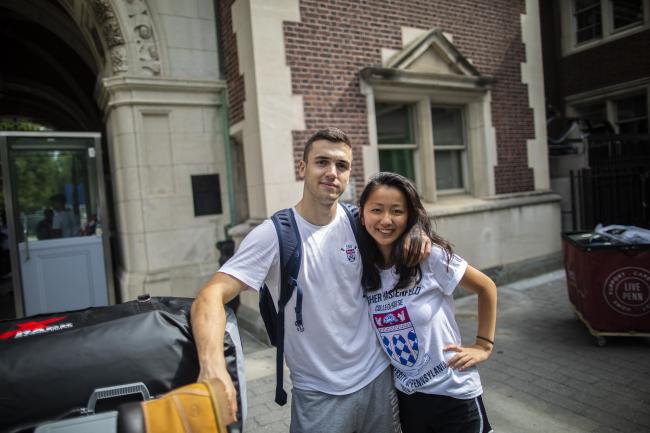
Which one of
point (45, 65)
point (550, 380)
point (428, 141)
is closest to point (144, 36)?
point (428, 141)

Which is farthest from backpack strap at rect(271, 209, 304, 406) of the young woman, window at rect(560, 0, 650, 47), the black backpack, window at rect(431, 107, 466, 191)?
window at rect(560, 0, 650, 47)

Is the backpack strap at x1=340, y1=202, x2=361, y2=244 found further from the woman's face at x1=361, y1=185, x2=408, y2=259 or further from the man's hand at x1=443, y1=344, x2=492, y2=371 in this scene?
the man's hand at x1=443, y1=344, x2=492, y2=371

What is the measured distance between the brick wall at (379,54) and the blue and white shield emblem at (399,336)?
3930 mm

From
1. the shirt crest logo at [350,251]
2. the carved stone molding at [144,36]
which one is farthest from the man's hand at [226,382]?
the carved stone molding at [144,36]

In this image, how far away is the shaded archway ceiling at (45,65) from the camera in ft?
23.9

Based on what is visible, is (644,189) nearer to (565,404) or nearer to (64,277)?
(565,404)

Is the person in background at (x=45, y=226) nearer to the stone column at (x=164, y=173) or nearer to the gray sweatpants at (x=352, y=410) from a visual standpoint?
the stone column at (x=164, y=173)

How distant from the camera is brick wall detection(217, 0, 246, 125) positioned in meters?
5.63

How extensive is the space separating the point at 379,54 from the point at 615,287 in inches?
166

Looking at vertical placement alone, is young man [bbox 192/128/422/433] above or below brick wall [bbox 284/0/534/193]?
below

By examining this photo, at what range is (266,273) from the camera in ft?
5.64

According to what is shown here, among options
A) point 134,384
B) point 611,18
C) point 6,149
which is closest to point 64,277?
point 6,149

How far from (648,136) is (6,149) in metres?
10.7

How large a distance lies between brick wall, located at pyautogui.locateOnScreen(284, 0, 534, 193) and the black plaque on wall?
137 cm
